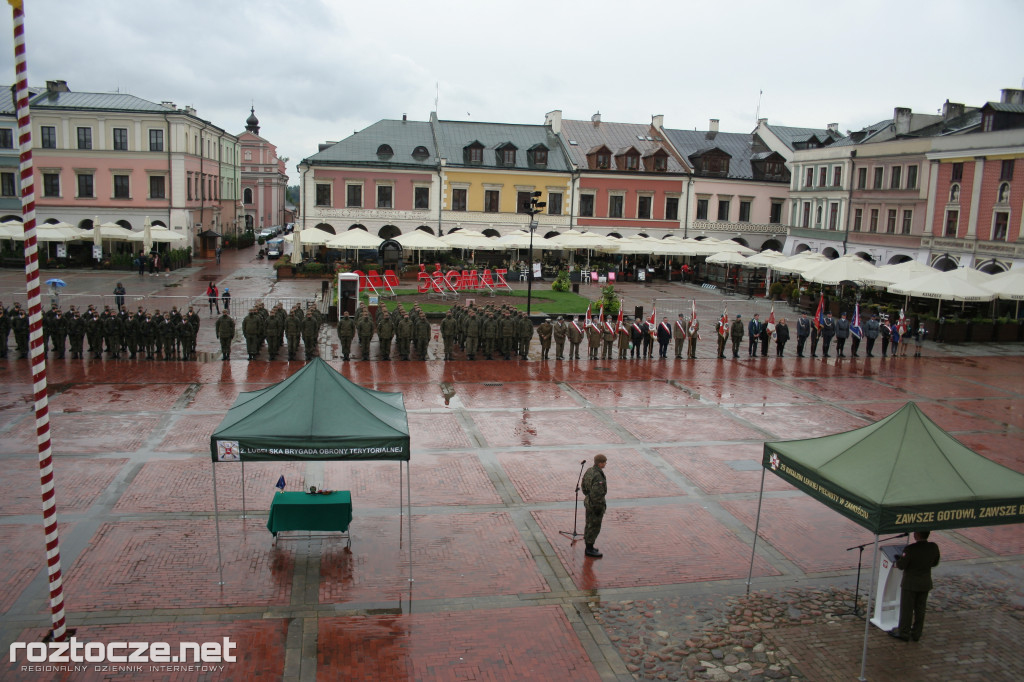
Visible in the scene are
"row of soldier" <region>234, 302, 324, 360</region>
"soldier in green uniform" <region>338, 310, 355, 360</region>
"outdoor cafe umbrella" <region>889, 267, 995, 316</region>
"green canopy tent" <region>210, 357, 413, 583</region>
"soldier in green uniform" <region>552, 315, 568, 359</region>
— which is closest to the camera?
"green canopy tent" <region>210, 357, 413, 583</region>

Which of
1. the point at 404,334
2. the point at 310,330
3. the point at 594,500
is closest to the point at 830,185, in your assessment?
the point at 404,334

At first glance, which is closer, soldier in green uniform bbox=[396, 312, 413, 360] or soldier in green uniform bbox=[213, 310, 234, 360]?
soldier in green uniform bbox=[213, 310, 234, 360]

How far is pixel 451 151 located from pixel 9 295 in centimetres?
2705

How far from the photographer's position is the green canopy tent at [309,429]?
959 cm

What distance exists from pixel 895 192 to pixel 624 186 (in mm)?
16526

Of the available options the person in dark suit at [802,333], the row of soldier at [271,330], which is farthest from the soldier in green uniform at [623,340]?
the row of soldier at [271,330]

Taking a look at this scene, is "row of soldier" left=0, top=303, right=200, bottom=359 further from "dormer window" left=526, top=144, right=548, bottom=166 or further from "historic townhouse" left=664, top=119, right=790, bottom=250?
"historic townhouse" left=664, top=119, right=790, bottom=250

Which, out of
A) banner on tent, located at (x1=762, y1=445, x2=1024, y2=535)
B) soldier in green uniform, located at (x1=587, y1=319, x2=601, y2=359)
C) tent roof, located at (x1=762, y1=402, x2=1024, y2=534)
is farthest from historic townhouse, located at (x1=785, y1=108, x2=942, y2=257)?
banner on tent, located at (x1=762, y1=445, x2=1024, y2=535)

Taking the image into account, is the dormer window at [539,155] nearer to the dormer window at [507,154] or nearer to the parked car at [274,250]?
the dormer window at [507,154]

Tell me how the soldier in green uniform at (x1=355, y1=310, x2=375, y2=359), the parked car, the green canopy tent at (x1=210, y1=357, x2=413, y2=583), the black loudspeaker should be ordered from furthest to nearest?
the parked car, the black loudspeaker, the soldier in green uniform at (x1=355, y1=310, x2=375, y2=359), the green canopy tent at (x1=210, y1=357, x2=413, y2=583)

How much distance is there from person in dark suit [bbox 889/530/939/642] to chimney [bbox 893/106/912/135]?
44058mm

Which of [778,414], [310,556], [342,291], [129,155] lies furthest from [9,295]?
[778,414]

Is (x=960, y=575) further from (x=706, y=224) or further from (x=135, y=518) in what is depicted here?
(x=706, y=224)

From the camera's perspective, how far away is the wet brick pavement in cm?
834
